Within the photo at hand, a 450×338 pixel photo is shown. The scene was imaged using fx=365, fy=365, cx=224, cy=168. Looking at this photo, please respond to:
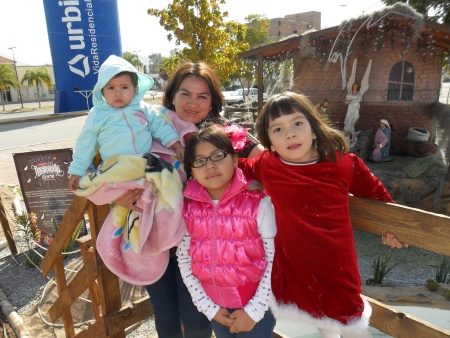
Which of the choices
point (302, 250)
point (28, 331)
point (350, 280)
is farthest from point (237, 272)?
point (28, 331)

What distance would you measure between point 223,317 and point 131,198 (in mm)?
671

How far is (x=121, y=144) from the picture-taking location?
1.82 m

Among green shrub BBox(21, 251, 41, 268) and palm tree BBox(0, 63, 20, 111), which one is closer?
green shrub BBox(21, 251, 41, 268)

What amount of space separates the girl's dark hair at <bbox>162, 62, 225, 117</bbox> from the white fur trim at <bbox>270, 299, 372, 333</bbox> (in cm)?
109

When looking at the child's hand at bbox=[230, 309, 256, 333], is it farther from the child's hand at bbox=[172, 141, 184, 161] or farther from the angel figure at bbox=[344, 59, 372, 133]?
the angel figure at bbox=[344, 59, 372, 133]

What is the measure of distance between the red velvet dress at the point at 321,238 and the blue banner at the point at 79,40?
18.8m

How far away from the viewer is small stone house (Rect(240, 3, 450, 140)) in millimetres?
8164

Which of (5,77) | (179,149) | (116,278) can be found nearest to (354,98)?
(179,149)

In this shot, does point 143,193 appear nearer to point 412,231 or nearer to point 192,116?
point 192,116

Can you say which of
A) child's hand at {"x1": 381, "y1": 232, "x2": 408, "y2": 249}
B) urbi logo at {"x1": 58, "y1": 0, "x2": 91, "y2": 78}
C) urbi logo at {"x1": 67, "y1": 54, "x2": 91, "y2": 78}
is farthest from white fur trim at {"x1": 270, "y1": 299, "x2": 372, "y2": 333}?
urbi logo at {"x1": 67, "y1": 54, "x2": 91, "y2": 78}

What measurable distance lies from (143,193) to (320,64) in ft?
27.0

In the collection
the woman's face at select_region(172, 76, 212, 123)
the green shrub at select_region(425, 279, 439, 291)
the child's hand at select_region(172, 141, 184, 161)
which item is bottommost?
the green shrub at select_region(425, 279, 439, 291)

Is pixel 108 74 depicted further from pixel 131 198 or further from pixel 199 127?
pixel 131 198

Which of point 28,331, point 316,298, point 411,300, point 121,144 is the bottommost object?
point 28,331
